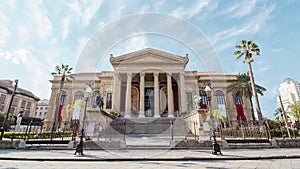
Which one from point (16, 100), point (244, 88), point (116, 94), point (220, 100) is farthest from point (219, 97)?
point (16, 100)

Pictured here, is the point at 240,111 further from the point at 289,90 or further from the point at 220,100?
the point at 289,90

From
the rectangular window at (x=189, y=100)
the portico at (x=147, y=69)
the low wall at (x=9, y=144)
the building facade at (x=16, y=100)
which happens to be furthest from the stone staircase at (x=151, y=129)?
the building facade at (x=16, y=100)

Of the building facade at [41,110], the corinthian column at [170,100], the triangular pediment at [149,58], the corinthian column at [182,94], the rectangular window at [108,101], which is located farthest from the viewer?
the building facade at [41,110]

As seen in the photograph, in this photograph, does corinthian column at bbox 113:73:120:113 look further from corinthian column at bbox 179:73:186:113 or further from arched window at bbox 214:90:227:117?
arched window at bbox 214:90:227:117

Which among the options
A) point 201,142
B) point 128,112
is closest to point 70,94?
point 128,112

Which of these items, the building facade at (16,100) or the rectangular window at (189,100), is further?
the building facade at (16,100)

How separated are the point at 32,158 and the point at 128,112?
16093mm

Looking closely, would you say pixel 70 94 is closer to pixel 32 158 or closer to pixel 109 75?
pixel 109 75

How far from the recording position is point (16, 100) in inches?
1770

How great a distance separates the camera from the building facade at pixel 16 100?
4062 cm

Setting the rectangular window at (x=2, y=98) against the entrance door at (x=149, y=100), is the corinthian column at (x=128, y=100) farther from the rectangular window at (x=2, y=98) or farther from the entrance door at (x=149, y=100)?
the rectangular window at (x=2, y=98)

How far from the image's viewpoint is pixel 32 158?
6.51 m

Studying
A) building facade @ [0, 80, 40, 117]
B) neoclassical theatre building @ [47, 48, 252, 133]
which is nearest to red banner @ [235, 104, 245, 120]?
neoclassical theatre building @ [47, 48, 252, 133]

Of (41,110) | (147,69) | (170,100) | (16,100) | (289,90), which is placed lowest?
(170,100)
